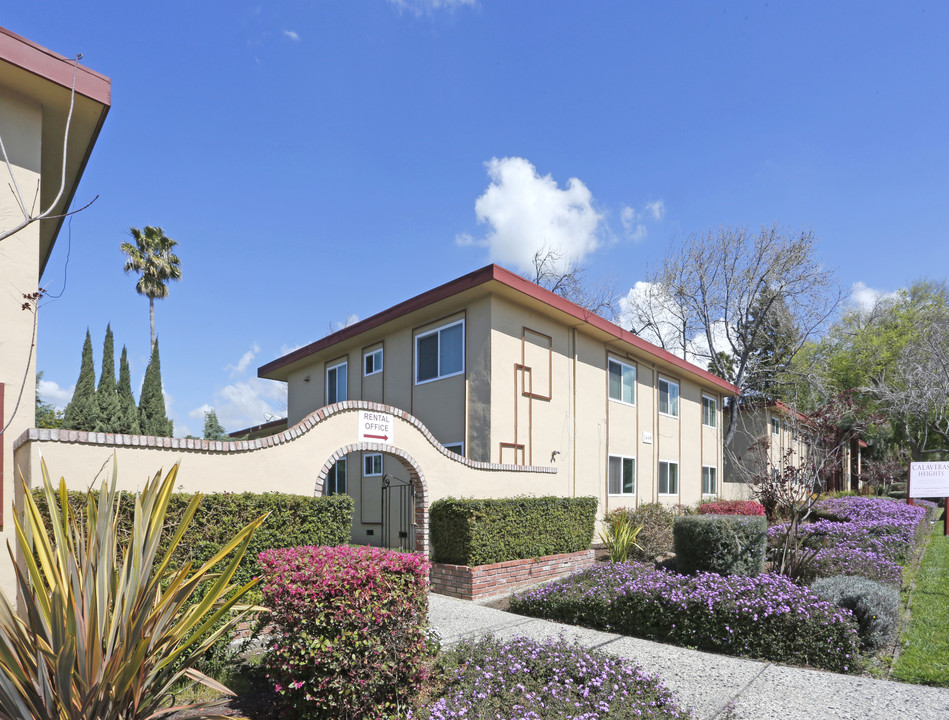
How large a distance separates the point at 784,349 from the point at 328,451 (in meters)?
28.5

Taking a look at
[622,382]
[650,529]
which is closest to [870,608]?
[650,529]

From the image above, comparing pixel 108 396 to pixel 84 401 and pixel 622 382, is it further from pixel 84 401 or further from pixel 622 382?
pixel 622 382

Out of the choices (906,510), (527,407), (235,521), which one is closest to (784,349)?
(906,510)

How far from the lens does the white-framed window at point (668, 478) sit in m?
20.3

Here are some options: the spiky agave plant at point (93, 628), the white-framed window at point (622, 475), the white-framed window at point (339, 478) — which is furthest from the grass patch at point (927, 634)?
the white-framed window at point (339, 478)

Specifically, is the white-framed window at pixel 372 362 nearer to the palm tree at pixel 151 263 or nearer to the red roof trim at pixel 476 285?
the red roof trim at pixel 476 285

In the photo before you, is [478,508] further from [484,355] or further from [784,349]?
[784,349]

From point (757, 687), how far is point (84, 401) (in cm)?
2678

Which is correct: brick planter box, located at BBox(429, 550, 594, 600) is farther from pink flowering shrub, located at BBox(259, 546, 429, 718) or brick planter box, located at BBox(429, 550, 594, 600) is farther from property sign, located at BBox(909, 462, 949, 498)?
property sign, located at BBox(909, 462, 949, 498)

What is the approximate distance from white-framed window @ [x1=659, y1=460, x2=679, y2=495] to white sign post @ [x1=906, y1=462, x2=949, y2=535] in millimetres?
6659

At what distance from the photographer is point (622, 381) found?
61.2 feet

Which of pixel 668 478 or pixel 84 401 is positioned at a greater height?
pixel 84 401

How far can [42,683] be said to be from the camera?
371cm

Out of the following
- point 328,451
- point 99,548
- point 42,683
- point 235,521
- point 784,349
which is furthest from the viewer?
point 784,349
